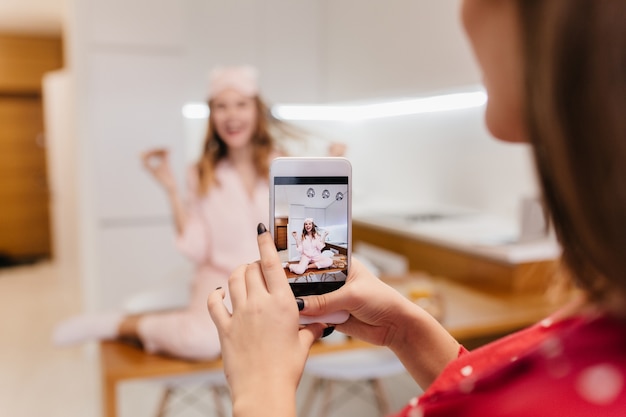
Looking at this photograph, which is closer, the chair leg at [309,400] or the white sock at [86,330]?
the white sock at [86,330]

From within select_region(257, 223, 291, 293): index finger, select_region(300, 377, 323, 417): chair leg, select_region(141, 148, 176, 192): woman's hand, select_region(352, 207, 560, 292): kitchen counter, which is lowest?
select_region(300, 377, 323, 417): chair leg

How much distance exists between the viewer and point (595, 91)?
302 millimetres

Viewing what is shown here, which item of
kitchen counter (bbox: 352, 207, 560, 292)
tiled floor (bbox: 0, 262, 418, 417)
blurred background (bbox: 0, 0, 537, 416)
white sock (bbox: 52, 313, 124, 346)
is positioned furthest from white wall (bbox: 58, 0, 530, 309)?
white sock (bbox: 52, 313, 124, 346)

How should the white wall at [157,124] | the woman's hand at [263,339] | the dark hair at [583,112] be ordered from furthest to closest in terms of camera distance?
the white wall at [157,124] → the woman's hand at [263,339] → the dark hair at [583,112]

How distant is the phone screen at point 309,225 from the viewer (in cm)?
51

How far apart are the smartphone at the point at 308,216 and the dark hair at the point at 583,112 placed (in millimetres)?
208

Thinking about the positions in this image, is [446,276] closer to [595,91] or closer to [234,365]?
[234,365]

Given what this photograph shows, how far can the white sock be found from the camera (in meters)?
1.51

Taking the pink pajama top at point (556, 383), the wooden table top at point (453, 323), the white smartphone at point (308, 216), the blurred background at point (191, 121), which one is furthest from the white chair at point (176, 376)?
the pink pajama top at point (556, 383)

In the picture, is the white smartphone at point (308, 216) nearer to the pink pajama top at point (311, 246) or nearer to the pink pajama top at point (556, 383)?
the pink pajama top at point (311, 246)

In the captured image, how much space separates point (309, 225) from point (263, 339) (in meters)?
0.10

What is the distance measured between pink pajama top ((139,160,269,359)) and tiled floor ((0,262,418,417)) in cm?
31

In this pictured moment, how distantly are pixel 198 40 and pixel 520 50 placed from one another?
264cm

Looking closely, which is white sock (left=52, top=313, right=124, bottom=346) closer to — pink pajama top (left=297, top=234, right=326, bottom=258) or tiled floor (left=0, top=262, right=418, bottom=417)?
tiled floor (left=0, top=262, right=418, bottom=417)
